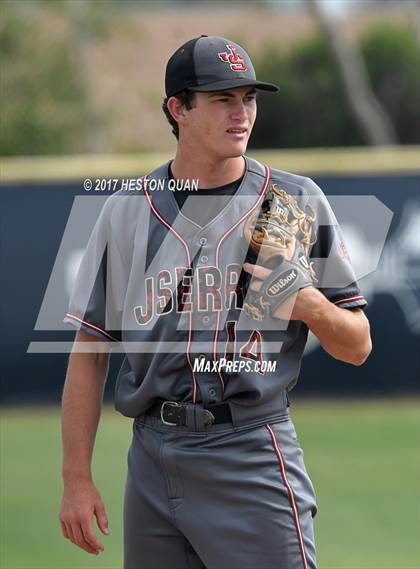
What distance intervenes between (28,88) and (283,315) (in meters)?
16.8

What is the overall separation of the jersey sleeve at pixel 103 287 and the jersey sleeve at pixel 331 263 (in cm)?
54

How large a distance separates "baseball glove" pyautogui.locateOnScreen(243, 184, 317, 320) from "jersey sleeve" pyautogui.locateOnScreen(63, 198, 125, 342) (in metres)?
0.39

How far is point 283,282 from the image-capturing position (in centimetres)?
310

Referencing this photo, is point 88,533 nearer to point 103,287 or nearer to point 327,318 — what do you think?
point 103,287

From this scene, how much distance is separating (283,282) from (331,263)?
0.26 metres

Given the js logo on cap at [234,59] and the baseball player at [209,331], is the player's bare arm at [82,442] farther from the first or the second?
the js logo on cap at [234,59]

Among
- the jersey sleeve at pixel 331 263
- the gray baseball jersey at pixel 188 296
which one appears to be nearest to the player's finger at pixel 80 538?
the gray baseball jersey at pixel 188 296

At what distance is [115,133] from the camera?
1130 inches

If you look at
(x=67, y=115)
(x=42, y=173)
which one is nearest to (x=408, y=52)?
(x=67, y=115)

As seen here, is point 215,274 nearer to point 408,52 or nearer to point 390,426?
point 390,426

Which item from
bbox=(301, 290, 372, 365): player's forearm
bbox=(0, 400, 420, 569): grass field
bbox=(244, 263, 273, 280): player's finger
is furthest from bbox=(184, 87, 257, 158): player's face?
bbox=(0, 400, 420, 569): grass field

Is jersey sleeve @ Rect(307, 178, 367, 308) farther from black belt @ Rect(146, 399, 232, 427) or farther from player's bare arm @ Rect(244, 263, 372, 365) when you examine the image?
black belt @ Rect(146, 399, 232, 427)

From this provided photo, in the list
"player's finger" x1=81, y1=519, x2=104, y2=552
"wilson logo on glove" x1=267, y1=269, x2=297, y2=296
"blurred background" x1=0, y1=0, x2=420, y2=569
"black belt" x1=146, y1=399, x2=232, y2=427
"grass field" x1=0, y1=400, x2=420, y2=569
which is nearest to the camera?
"wilson logo on glove" x1=267, y1=269, x2=297, y2=296

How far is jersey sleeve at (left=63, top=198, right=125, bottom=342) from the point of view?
3398 millimetres
